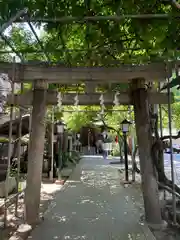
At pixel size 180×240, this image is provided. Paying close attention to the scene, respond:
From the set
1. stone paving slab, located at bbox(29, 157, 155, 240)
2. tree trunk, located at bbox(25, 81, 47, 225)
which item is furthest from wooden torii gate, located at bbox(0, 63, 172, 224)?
stone paving slab, located at bbox(29, 157, 155, 240)

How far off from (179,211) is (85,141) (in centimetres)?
2523

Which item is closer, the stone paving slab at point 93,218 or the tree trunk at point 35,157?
the stone paving slab at point 93,218

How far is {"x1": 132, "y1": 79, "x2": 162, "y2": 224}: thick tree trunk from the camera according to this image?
489cm

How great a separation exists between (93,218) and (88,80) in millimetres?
2707

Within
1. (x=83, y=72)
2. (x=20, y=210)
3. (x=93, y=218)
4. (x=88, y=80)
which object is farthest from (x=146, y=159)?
(x=20, y=210)

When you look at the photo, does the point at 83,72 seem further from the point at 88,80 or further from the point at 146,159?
the point at 146,159

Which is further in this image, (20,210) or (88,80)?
(20,210)

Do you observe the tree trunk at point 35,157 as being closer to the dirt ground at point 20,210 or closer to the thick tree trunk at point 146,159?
the dirt ground at point 20,210

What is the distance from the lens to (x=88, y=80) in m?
5.13

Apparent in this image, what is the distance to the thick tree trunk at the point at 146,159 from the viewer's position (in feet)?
16.0

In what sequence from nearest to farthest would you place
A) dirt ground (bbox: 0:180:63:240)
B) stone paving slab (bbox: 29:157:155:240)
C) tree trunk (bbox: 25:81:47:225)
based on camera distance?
stone paving slab (bbox: 29:157:155:240) → dirt ground (bbox: 0:180:63:240) → tree trunk (bbox: 25:81:47:225)

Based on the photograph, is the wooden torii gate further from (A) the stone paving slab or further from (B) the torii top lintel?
(A) the stone paving slab

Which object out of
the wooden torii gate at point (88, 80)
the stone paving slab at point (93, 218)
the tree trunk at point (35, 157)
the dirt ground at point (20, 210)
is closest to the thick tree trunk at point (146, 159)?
the wooden torii gate at point (88, 80)

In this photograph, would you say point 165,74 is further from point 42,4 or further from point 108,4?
point 42,4
